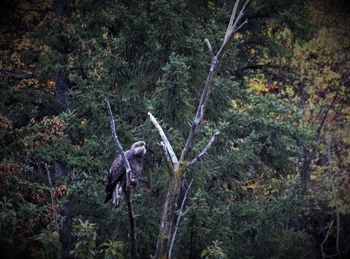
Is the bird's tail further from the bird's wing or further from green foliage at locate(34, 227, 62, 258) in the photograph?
green foliage at locate(34, 227, 62, 258)

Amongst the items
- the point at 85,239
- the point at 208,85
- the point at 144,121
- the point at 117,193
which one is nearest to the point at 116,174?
the point at 117,193

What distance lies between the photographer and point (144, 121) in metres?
10.9

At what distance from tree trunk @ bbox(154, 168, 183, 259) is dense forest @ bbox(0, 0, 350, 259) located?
2.47 meters

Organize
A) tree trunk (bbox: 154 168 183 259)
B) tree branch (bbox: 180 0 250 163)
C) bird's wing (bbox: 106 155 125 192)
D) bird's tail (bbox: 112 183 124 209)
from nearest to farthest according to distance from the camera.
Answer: tree branch (bbox: 180 0 250 163), tree trunk (bbox: 154 168 183 259), bird's wing (bbox: 106 155 125 192), bird's tail (bbox: 112 183 124 209)

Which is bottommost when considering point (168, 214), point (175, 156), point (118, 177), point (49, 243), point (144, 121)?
point (49, 243)

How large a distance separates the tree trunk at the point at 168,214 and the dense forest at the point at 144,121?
247 cm

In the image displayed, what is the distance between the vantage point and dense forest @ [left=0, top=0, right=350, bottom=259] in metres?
8.88

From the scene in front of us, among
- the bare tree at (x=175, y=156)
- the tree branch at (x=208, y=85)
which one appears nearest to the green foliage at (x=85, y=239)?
the bare tree at (x=175, y=156)

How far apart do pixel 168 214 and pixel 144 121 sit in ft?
18.3

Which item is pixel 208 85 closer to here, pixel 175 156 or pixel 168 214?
pixel 175 156

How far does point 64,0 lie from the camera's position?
11883 mm

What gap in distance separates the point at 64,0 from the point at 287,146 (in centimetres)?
608

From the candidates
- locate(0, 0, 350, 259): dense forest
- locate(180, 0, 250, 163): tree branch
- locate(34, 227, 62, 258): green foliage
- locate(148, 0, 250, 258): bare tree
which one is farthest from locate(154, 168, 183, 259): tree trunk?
locate(0, 0, 350, 259): dense forest

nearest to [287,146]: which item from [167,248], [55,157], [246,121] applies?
[246,121]
